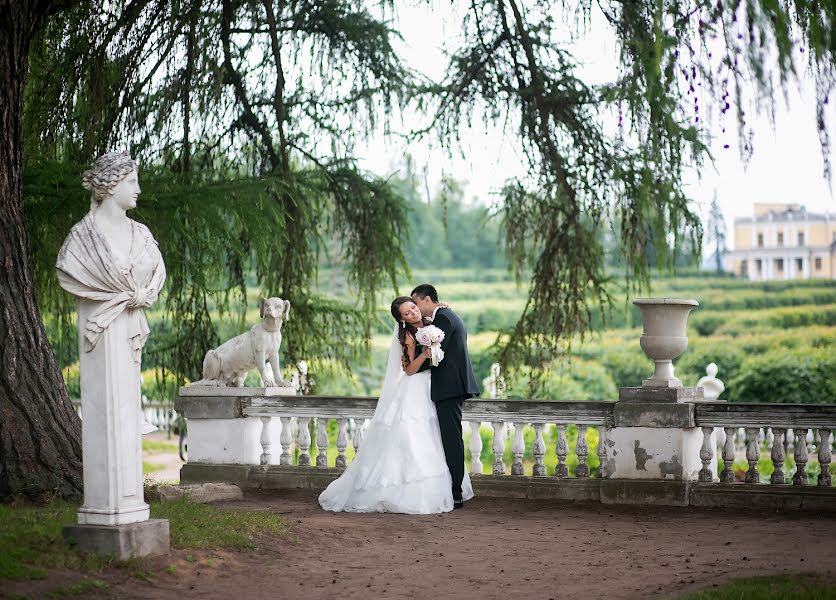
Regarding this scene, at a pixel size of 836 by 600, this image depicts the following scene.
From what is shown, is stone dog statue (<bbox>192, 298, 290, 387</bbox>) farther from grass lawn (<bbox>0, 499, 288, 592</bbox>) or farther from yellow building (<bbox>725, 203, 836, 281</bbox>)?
yellow building (<bbox>725, 203, 836, 281</bbox>)

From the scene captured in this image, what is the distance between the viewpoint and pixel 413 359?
26.0ft

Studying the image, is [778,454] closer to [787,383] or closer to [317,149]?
[317,149]

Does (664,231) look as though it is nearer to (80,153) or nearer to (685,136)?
(685,136)

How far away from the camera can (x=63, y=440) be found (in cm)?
690

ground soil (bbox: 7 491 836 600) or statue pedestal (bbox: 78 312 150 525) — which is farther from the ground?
statue pedestal (bbox: 78 312 150 525)

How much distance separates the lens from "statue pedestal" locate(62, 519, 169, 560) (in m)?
5.38

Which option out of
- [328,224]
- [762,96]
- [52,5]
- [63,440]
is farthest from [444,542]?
[328,224]

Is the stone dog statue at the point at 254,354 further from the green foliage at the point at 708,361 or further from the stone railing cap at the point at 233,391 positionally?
the green foliage at the point at 708,361

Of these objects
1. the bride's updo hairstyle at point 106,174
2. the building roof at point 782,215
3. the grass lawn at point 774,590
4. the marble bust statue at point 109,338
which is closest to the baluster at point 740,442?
the grass lawn at point 774,590

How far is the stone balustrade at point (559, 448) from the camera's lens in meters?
7.67

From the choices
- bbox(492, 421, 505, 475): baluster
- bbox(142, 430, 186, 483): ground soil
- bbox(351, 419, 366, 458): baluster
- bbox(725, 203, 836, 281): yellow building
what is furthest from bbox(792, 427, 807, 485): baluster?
bbox(725, 203, 836, 281): yellow building

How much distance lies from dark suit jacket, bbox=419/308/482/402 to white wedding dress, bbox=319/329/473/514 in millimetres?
113

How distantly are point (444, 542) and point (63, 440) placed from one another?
2561 millimetres

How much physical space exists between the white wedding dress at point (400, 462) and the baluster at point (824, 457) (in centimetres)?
266
